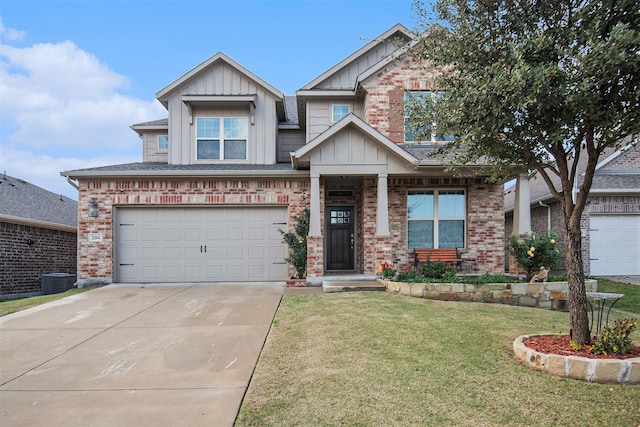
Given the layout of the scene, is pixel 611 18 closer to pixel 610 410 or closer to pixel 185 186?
pixel 610 410

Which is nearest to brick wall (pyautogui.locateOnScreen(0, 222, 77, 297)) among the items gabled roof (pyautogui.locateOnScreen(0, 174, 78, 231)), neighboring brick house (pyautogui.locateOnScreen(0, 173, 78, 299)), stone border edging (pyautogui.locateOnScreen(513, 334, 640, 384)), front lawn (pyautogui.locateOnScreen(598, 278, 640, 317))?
neighboring brick house (pyautogui.locateOnScreen(0, 173, 78, 299))

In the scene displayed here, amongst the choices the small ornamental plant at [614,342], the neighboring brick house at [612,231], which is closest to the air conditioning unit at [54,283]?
the small ornamental plant at [614,342]

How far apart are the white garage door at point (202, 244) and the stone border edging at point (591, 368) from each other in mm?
7822

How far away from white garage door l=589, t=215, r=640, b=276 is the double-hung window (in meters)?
5.17

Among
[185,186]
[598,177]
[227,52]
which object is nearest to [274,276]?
[185,186]

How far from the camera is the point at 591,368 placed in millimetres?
3932

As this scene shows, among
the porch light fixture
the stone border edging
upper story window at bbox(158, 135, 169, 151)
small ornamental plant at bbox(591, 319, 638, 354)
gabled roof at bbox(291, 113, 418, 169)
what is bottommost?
the stone border edging


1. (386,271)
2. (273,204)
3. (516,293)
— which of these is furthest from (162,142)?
(516,293)

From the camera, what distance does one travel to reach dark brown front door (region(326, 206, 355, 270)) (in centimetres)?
1224

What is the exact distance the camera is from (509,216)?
18234 mm

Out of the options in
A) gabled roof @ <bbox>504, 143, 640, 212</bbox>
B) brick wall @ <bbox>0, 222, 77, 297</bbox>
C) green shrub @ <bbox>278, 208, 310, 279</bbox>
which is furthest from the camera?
gabled roof @ <bbox>504, 143, 640, 212</bbox>

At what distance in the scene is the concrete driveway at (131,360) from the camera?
3.45m

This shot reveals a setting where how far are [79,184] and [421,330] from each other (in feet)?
33.2

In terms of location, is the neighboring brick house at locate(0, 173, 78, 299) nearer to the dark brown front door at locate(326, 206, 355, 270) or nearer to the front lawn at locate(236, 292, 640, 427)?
the dark brown front door at locate(326, 206, 355, 270)
